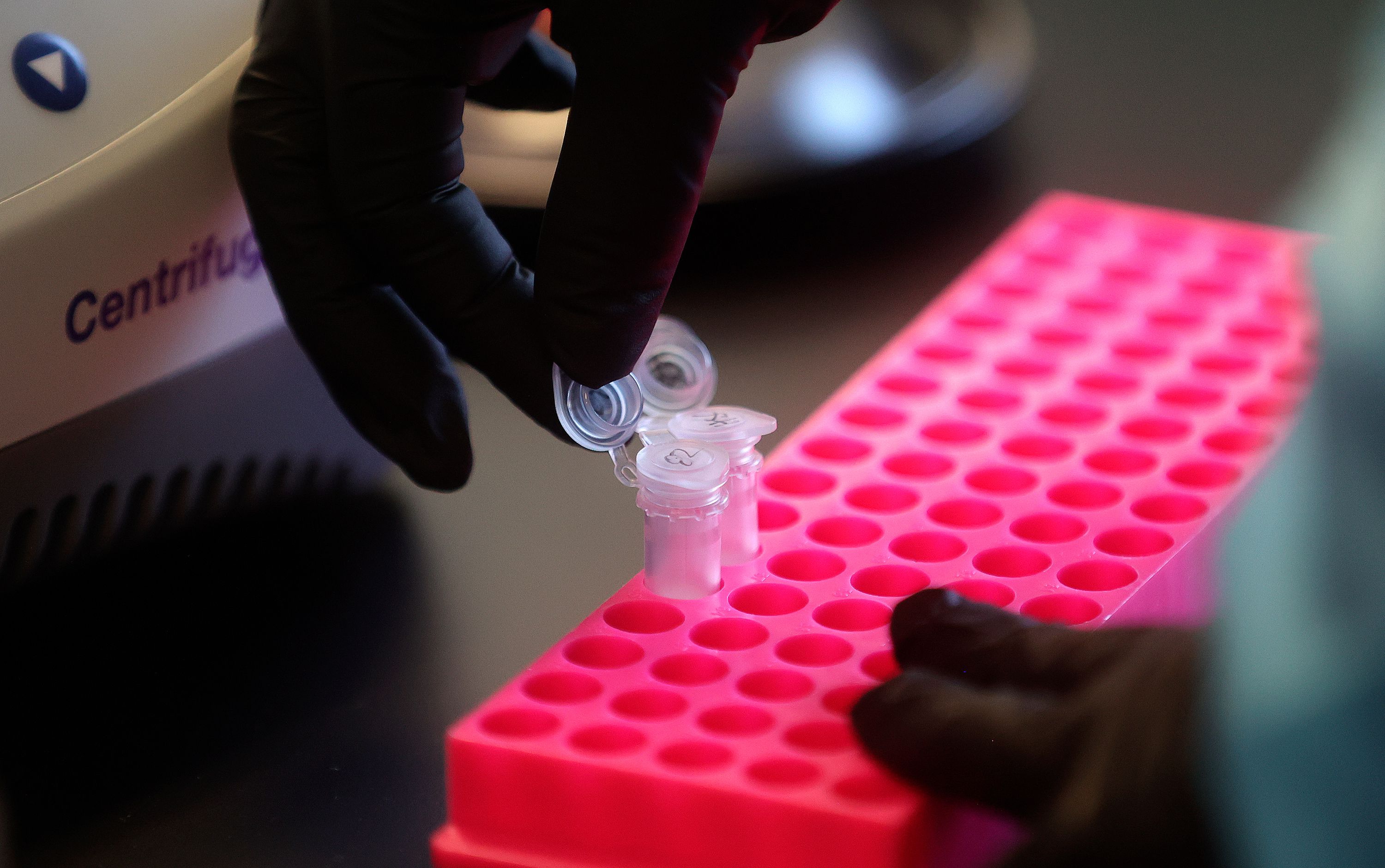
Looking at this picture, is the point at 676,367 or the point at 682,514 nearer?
the point at 682,514

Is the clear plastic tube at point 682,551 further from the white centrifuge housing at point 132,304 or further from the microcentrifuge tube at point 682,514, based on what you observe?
the white centrifuge housing at point 132,304

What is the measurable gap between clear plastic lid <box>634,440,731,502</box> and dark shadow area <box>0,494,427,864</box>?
0.51 ft

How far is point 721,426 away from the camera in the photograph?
738 millimetres

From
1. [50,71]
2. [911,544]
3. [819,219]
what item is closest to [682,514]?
[911,544]

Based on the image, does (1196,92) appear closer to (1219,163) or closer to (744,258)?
(1219,163)

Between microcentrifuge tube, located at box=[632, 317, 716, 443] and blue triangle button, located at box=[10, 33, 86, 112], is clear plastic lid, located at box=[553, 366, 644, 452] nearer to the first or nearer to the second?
microcentrifuge tube, located at box=[632, 317, 716, 443]

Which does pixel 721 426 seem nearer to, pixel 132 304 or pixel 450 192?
pixel 450 192

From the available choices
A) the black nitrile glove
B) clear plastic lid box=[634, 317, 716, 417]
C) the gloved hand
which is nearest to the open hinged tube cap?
clear plastic lid box=[634, 317, 716, 417]

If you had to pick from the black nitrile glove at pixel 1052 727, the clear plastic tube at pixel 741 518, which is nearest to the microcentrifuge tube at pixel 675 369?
the clear plastic tube at pixel 741 518

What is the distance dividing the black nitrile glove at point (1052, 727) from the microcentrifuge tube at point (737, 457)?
121 mm

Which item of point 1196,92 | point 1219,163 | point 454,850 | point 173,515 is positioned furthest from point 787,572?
point 1196,92

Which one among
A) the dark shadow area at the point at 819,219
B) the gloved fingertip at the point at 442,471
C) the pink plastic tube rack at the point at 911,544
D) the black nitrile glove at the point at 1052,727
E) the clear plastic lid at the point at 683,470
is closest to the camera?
the black nitrile glove at the point at 1052,727

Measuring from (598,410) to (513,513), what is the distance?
0.11m

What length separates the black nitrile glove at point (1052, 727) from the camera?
0.45 m
